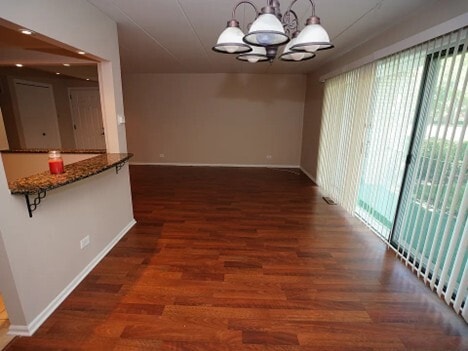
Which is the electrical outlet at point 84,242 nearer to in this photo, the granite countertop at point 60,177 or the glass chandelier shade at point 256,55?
the granite countertop at point 60,177

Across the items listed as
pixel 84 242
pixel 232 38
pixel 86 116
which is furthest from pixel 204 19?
pixel 86 116

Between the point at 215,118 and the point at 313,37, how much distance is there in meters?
5.08

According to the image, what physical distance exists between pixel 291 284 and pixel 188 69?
16.5 ft

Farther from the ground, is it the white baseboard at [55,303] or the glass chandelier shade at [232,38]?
the glass chandelier shade at [232,38]

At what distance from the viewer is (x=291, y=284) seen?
6.75 ft

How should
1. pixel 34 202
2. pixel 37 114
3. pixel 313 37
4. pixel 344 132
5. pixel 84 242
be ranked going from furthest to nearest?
1. pixel 37 114
2. pixel 344 132
3. pixel 84 242
4. pixel 34 202
5. pixel 313 37

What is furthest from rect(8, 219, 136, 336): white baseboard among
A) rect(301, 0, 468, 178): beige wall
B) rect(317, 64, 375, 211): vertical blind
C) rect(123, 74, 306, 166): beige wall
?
rect(123, 74, 306, 166): beige wall

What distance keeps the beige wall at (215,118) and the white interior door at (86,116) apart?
2.50 ft

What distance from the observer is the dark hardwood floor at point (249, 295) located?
1549 millimetres

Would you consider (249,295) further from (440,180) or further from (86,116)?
(86,116)

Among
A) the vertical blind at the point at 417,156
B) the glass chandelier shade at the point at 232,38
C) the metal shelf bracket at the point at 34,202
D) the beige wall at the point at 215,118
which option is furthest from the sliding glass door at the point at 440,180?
the beige wall at the point at 215,118

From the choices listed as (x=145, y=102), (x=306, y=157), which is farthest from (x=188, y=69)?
(x=306, y=157)

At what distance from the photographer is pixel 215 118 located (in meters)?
6.22

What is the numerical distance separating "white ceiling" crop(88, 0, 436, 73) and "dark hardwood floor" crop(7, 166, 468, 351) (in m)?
2.37
